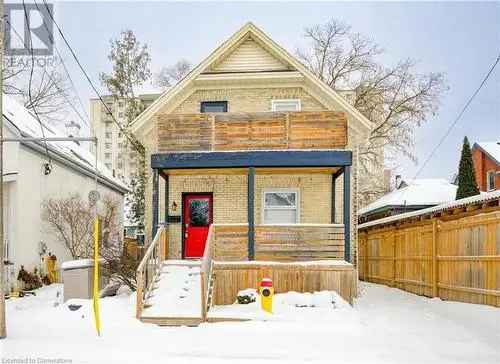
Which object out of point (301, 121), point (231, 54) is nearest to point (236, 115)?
point (301, 121)

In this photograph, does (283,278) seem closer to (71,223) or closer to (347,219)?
(347,219)

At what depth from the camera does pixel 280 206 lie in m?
14.7

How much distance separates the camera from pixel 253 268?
11.5m

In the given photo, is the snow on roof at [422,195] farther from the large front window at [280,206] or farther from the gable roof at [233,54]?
the large front window at [280,206]

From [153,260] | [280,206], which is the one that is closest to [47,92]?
[280,206]

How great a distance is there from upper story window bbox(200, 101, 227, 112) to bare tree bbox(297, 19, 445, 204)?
45.2ft

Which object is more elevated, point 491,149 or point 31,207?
point 491,149

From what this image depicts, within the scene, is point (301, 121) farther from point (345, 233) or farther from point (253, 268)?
point (253, 268)

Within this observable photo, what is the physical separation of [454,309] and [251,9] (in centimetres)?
1402

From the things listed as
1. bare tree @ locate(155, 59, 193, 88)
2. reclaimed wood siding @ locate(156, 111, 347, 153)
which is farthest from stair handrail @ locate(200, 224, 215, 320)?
bare tree @ locate(155, 59, 193, 88)

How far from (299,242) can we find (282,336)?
12.3 ft

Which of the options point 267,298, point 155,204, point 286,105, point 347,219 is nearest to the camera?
point 267,298

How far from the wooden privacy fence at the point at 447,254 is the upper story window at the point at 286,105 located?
501 cm

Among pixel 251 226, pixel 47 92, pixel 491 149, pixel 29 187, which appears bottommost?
pixel 251 226
